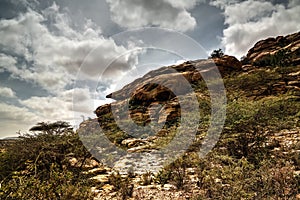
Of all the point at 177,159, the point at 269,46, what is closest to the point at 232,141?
the point at 177,159

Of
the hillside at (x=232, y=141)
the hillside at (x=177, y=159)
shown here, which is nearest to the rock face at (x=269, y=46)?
the hillside at (x=232, y=141)

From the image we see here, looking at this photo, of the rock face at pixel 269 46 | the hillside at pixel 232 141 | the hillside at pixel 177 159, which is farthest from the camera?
the rock face at pixel 269 46

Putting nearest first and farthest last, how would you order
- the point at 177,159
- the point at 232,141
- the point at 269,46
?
the point at 177,159 → the point at 232,141 → the point at 269,46

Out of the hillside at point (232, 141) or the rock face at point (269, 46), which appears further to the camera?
the rock face at point (269, 46)

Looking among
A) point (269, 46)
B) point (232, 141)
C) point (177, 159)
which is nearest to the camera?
point (177, 159)

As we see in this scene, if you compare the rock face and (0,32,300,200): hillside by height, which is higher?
the rock face

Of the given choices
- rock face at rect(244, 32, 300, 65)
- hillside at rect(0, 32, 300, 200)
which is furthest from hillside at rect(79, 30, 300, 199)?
rock face at rect(244, 32, 300, 65)

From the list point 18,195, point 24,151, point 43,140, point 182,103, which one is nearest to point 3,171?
point 24,151

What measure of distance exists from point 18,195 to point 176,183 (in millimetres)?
3842

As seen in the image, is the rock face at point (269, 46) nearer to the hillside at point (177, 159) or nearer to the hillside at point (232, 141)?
the hillside at point (232, 141)

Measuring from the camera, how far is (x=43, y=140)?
880cm

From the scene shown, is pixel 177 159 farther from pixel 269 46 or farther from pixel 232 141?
pixel 269 46

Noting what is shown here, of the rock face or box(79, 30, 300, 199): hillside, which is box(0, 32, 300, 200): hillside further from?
the rock face

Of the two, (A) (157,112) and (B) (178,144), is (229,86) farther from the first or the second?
(B) (178,144)
